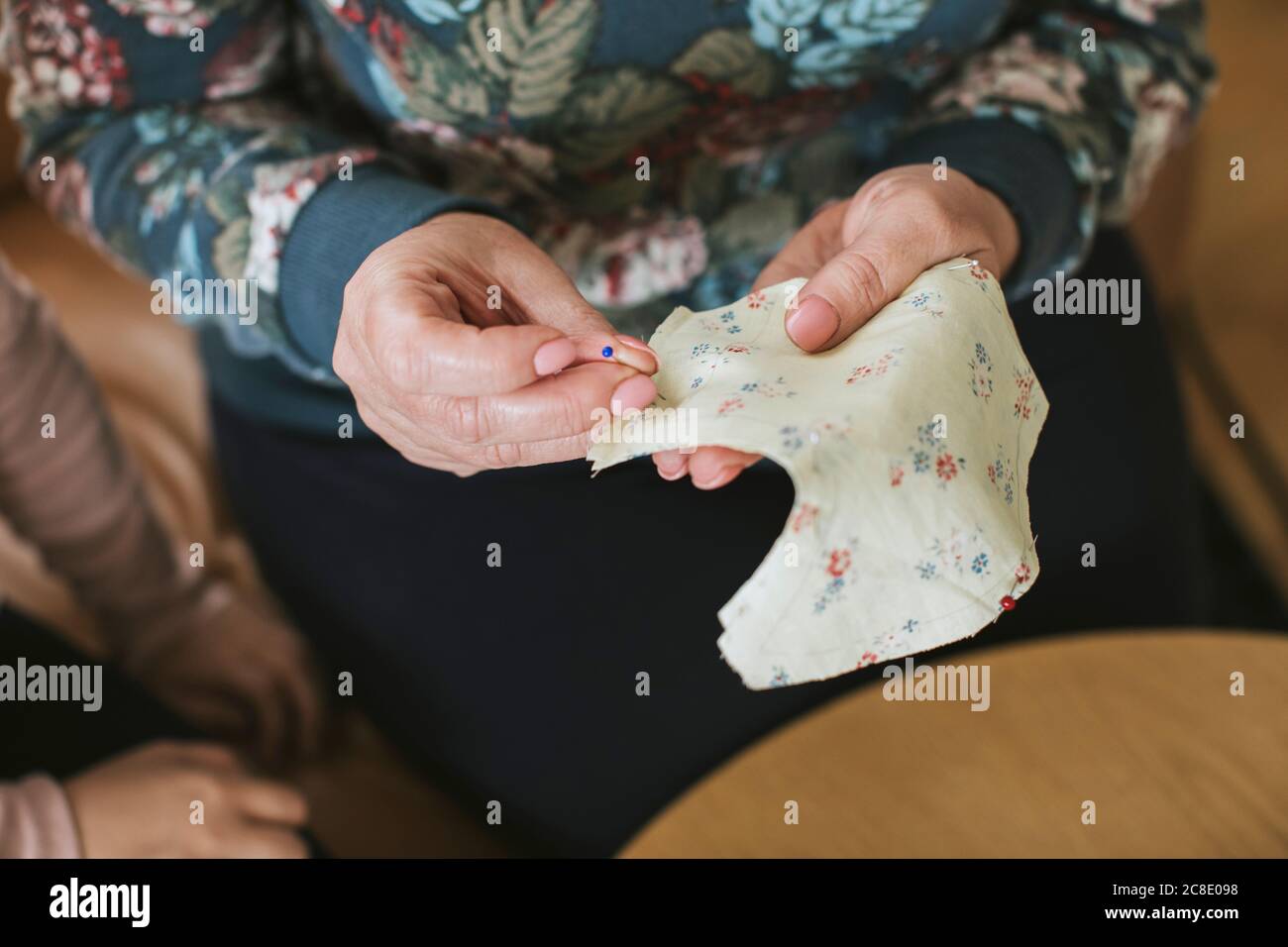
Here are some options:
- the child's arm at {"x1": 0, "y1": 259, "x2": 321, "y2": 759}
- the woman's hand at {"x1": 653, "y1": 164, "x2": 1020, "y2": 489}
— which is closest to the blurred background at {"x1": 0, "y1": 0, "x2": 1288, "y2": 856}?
the child's arm at {"x1": 0, "y1": 259, "x2": 321, "y2": 759}

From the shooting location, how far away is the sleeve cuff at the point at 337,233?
49 centimetres

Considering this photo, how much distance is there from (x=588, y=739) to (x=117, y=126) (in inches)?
16.9

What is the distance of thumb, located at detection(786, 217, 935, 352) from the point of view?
0.43m

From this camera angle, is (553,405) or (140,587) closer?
(553,405)

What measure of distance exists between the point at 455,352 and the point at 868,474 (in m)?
0.14

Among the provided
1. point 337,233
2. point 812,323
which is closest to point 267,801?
point 337,233

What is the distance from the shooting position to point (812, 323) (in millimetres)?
423

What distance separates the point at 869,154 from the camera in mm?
667

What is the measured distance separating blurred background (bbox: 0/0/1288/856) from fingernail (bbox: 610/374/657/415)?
0.96 ft

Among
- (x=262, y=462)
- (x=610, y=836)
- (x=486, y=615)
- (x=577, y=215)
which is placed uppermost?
(x=577, y=215)

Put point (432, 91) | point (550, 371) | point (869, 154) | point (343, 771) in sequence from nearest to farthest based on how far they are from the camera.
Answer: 1. point (550, 371)
2. point (432, 91)
3. point (869, 154)
4. point (343, 771)

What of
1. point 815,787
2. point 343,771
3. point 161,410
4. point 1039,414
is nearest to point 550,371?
point 1039,414

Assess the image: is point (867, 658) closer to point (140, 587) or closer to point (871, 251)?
point (871, 251)

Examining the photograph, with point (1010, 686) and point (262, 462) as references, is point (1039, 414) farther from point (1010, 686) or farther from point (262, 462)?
point (262, 462)
